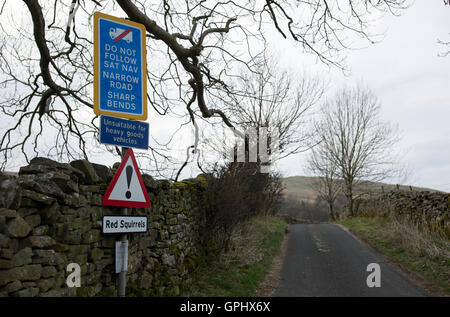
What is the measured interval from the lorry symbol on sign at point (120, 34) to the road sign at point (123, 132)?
0.95 metres

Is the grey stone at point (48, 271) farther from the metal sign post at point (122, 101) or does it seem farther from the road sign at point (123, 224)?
the metal sign post at point (122, 101)

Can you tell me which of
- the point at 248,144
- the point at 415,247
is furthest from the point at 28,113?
the point at 415,247

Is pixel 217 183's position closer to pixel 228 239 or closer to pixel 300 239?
pixel 228 239

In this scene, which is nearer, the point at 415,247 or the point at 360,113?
the point at 415,247

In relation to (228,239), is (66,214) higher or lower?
higher

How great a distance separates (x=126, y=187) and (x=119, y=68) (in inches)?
51.7

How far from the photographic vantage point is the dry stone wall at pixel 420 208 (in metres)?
12.7

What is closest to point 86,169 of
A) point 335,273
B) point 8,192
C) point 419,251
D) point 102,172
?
point 102,172

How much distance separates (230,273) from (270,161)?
11.4 metres

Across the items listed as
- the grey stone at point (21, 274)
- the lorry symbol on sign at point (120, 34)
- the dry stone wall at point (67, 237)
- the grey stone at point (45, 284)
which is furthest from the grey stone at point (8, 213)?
the lorry symbol on sign at point (120, 34)

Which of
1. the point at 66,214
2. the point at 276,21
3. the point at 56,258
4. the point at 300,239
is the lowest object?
the point at 300,239

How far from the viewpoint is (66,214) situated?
12.4 ft

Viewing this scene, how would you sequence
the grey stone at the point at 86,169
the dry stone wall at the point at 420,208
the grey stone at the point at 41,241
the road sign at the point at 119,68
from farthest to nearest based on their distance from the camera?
the dry stone wall at the point at 420,208
the grey stone at the point at 86,169
the road sign at the point at 119,68
the grey stone at the point at 41,241

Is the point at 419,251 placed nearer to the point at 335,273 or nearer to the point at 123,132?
the point at 335,273
